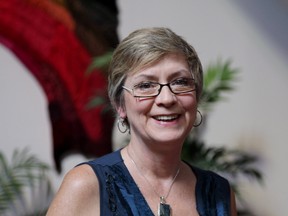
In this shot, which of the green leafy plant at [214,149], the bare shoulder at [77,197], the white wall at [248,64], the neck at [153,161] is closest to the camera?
the bare shoulder at [77,197]

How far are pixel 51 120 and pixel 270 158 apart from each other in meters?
1.31

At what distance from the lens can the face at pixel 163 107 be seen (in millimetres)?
1234

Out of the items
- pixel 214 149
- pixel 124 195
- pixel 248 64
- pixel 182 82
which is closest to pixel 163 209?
pixel 124 195

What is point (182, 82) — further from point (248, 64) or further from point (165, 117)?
point (248, 64)

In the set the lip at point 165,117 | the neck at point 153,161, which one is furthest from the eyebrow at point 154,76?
the neck at point 153,161

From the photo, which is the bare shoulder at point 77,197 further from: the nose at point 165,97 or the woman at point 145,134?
the nose at point 165,97

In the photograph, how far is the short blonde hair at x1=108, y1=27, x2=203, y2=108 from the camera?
1243 mm

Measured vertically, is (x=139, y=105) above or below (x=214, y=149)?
above

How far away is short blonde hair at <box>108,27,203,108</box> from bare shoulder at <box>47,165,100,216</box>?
250 millimetres

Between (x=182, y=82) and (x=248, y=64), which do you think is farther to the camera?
(x=248, y=64)

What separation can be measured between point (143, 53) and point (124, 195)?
1.27 feet

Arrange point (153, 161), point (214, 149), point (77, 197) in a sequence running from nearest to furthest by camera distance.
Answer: point (77, 197)
point (153, 161)
point (214, 149)

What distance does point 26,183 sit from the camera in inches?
101

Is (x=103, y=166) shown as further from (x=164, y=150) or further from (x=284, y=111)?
(x=284, y=111)
